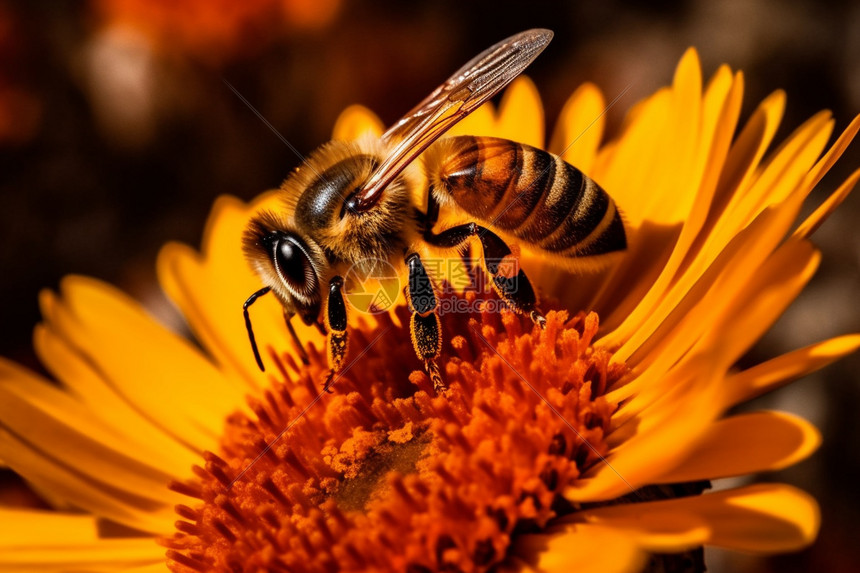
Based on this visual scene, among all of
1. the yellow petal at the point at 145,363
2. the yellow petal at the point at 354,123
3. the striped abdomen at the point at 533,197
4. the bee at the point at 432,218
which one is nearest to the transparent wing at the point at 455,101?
the bee at the point at 432,218

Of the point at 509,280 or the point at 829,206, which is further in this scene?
the point at 509,280

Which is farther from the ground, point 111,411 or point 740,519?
point 111,411

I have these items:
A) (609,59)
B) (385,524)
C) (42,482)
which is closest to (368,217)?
(385,524)

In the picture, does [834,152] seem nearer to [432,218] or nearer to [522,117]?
[432,218]

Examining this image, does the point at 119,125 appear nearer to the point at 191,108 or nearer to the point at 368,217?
the point at 191,108

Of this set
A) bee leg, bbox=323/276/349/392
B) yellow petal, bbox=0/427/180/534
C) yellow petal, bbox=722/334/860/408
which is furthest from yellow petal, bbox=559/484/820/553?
yellow petal, bbox=0/427/180/534

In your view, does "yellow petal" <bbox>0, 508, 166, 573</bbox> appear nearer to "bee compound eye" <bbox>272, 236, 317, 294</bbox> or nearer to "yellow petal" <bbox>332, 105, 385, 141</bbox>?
"bee compound eye" <bbox>272, 236, 317, 294</bbox>

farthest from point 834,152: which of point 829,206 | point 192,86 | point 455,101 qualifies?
point 192,86
